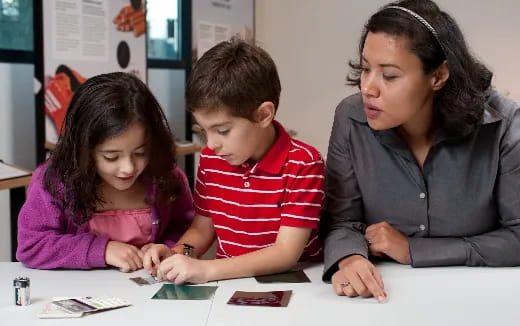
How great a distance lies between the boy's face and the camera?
157 centimetres

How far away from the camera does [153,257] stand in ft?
5.18

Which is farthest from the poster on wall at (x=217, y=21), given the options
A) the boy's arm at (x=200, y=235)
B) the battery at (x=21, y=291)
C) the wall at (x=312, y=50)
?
the battery at (x=21, y=291)

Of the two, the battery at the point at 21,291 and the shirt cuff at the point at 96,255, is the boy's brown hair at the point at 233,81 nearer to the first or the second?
the shirt cuff at the point at 96,255

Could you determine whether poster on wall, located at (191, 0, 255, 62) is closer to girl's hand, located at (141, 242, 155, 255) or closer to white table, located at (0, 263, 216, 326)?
girl's hand, located at (141, 242, 155, 255)

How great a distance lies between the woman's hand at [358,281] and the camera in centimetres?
139

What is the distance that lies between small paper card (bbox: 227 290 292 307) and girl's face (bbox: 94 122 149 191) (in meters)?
0.44

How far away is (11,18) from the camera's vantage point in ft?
10.5

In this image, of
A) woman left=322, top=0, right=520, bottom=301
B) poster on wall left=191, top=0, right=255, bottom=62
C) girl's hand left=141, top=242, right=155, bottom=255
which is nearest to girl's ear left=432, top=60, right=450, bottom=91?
woman left=322, top=0, right=520, bottom=301

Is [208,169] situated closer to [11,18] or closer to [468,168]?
[468,168]

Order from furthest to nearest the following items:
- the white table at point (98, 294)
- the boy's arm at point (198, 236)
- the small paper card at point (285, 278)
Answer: the boy's arm at point (198, 236) → the small paper card at point (285, 278) → the white table at point (98, 294)

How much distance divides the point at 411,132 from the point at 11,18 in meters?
2.28

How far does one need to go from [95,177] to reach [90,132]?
13cm

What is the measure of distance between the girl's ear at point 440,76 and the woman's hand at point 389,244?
0.38 meters

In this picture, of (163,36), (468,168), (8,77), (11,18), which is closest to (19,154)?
(8,77)
